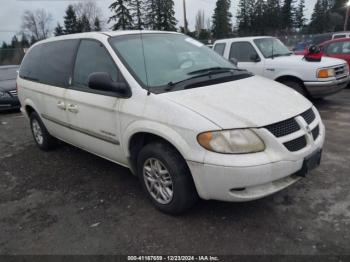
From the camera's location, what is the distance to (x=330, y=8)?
189ft

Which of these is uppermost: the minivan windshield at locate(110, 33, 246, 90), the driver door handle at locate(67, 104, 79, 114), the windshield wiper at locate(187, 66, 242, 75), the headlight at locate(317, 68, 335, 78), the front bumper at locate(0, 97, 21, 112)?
the minivan windshield at locate(110, 33, 246, 90)

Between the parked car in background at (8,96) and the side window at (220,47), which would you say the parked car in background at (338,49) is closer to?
the side window at (220,47)

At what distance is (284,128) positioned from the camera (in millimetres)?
2803

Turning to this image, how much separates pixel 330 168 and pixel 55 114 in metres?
3.76

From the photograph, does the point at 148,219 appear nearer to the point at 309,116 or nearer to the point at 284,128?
the point at 284,128

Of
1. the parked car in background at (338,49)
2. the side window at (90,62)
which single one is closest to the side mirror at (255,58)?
the parked car in background at (338,49)

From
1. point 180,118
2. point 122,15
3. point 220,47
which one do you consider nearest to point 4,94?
point 220,47

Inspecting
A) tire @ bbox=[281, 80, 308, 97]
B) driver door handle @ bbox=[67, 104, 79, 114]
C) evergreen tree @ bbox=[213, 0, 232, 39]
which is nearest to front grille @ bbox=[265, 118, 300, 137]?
driver door handle @ bbox=[67, 104, 79, 114]

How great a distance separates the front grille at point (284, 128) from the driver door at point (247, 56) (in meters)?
5.07

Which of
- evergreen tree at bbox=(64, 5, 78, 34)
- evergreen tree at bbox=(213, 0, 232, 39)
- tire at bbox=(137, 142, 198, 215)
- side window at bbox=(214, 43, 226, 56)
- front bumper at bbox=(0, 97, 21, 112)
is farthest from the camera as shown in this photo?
evergreen tree at bbox=(213, 0, 232, 39)

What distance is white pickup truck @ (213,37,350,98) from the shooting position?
6.97 m

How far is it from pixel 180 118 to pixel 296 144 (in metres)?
1.05

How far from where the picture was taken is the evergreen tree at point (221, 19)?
2208 inches

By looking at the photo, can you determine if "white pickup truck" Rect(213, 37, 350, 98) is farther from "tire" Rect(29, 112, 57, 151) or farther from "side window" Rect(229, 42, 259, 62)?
"tire" Rect(29, 112, 57, 151)
